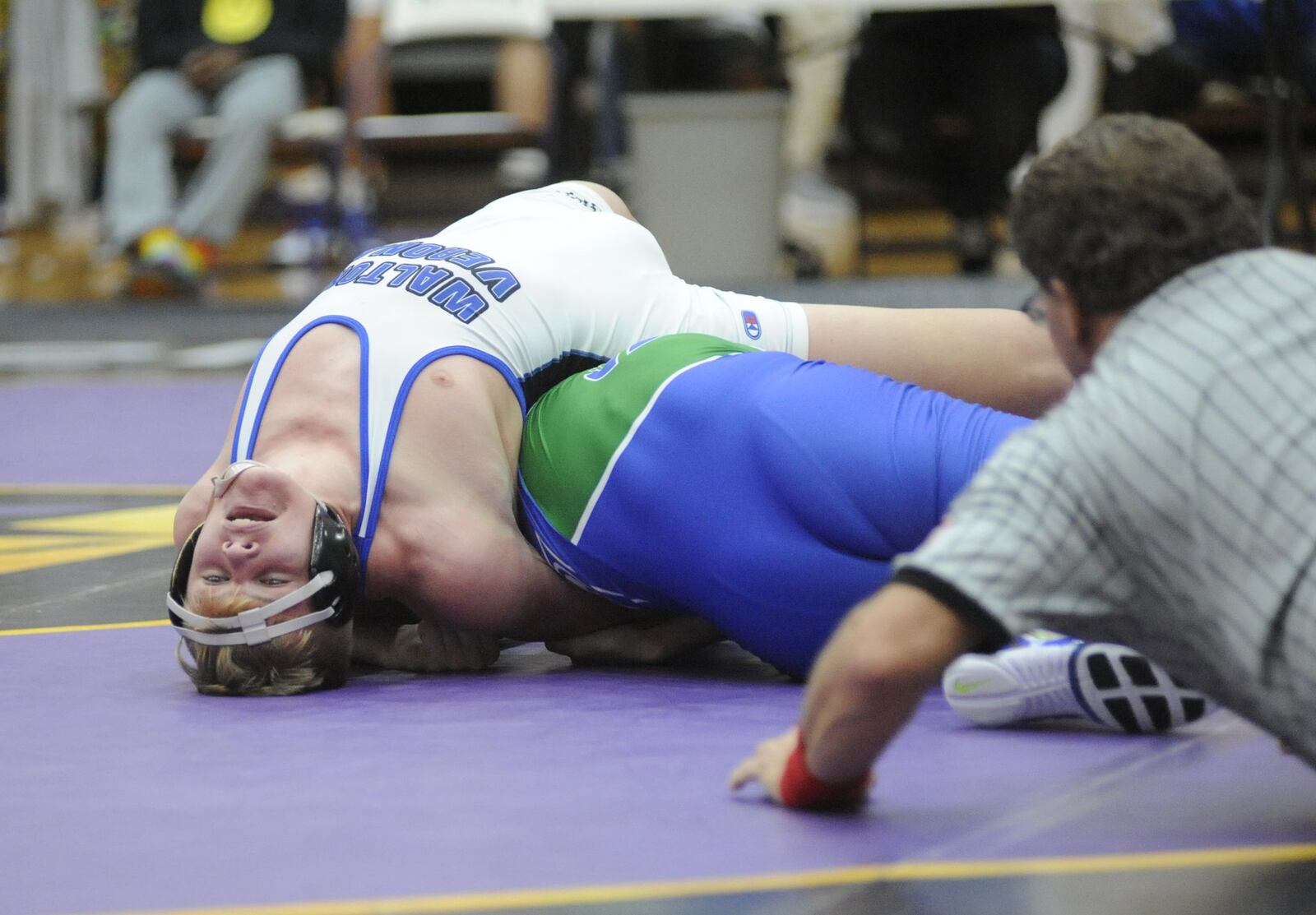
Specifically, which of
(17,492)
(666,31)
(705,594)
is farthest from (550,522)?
(666,31)

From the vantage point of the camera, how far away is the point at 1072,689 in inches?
77.5

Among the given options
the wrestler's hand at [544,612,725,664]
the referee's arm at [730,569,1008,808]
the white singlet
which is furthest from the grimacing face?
the referee's arm at [730,569,1008,808]

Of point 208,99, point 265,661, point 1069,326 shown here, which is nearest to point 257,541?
point 265,661

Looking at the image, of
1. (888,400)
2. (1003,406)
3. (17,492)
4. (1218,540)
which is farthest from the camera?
(17,492)

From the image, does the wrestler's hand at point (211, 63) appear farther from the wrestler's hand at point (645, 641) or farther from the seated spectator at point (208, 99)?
the wrestler's hand at point (645, 641)

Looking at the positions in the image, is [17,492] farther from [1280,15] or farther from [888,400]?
[1280,15]

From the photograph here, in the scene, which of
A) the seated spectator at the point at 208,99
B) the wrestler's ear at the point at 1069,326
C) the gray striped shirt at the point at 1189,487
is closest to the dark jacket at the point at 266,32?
the seated spectator at the point at 208,99

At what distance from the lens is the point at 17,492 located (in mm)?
3930

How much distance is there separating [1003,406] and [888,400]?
2.19 feet

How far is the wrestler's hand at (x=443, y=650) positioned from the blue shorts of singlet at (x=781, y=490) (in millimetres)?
217

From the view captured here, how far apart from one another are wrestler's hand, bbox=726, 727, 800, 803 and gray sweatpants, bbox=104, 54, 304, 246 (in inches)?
265

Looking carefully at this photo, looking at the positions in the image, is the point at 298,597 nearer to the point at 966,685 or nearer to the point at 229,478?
the point at 229,478

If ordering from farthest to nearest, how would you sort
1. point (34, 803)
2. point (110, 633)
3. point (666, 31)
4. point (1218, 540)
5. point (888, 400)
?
point (666, 31)
point (110, 633)
point (888, 400)
point (34, 803)
point (1218, 540)

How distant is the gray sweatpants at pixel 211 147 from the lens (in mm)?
8055
